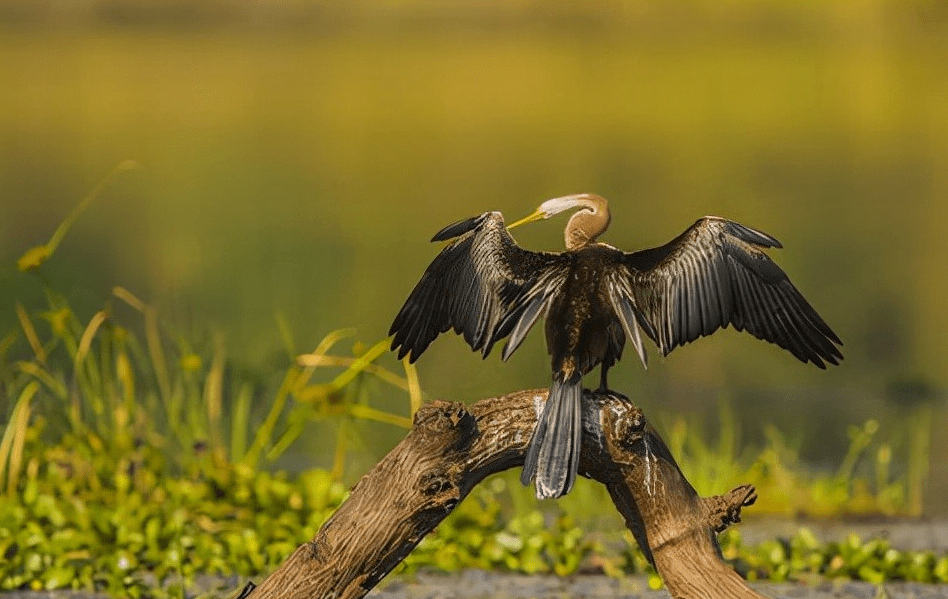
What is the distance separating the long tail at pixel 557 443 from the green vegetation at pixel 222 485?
1162 millimetres

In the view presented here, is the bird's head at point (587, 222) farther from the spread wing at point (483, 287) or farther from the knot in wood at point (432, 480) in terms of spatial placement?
the knot in wood at point (432, 480)

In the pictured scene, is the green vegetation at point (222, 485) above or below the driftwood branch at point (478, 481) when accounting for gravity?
below

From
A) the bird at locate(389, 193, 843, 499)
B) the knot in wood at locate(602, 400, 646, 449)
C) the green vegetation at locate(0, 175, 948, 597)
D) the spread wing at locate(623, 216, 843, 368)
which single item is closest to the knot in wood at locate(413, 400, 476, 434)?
the bird at locate(389, 193, 843, 499)

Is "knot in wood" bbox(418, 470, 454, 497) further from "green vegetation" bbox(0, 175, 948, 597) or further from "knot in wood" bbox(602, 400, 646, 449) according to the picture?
"green vegetation" bbox(0, 175, 948, 597)

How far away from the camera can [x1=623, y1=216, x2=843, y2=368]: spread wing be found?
3.19 m

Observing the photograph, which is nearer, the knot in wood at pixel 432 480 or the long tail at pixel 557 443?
the long tail at pixel 557 443

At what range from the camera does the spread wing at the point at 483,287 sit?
3.22 meters

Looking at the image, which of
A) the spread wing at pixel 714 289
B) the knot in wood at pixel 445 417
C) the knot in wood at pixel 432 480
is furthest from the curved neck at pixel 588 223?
the knot in wood at pixel 432 480

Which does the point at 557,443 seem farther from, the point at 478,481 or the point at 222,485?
the point at 222,485

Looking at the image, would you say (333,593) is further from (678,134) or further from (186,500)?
(678,134)

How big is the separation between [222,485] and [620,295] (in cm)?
190

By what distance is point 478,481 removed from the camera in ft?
10.8

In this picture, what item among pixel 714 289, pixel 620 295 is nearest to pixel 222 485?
pixel 620 295

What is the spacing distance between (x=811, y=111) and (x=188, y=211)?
18.1 feet
